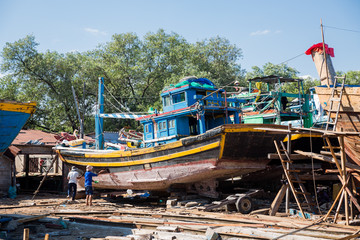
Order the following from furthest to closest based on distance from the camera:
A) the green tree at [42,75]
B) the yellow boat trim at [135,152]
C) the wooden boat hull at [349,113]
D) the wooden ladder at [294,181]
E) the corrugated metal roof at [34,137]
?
1. the green tree at [42,75]
2. the corrugated metal roof at [34,137]
3. the yellow boat trim at [135,152]
4. the wooden boat hull at [349,113]
5. the wooden ladder at [294,181]

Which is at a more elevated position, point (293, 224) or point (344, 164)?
point (344, 164)

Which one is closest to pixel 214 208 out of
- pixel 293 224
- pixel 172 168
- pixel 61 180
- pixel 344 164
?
pixel 172 168

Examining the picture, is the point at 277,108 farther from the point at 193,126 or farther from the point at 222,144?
the point at 222,144

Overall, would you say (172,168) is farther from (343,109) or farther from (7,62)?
(7,62)

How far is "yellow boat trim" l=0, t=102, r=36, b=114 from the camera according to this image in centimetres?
1102

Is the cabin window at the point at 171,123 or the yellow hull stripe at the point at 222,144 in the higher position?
the cabin window at the point at 171,123

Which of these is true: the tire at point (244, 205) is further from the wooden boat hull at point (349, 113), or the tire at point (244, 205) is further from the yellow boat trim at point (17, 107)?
the yellow boat trim at point (17, 107)

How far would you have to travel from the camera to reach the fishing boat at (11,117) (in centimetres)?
1107

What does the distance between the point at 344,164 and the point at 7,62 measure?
101 ft

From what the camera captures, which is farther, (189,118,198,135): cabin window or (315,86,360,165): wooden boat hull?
(189,118,198,135): cabin window

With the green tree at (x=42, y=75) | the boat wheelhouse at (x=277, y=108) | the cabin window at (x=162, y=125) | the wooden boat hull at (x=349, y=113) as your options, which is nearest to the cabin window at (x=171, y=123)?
the cabin window at (x=162, y=125)

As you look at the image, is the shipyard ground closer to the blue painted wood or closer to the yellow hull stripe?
the yellow hull stripe

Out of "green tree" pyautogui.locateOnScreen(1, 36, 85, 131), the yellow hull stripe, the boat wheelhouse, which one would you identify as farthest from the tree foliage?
the yellow hull stripe

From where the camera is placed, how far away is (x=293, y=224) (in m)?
8.69
